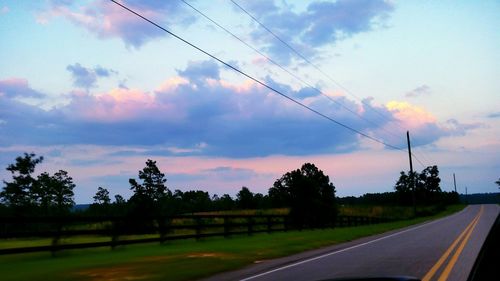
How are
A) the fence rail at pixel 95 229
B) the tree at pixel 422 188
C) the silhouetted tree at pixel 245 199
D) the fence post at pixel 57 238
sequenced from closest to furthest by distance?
the fence rail at pixel 95 229
the fence post at pixel 57 238
the silhouetted tree at pixel 245 199
the tree at pixel 422 188

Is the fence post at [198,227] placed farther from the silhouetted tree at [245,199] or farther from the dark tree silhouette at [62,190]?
the silhouetted tree at [245,199]

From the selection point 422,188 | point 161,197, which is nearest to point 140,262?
point 161,197

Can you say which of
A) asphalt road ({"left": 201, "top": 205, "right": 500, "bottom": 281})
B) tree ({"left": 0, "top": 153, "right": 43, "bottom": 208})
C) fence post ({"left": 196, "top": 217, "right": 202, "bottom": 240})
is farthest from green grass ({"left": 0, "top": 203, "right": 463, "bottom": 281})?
tree ({"left": 0, "top": 153, "right": 43, "bottom": 208})

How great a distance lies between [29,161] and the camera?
1608 inches

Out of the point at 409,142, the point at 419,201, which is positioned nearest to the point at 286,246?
the point at 409,142

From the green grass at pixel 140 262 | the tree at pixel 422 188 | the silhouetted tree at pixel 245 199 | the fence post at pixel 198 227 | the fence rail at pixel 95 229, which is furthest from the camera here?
the tree at pixel 422 188

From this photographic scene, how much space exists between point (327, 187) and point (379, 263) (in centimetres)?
4928

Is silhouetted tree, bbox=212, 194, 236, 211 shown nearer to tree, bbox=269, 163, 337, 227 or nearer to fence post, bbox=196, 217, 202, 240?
tree, bbox=269, 163, 337, 227

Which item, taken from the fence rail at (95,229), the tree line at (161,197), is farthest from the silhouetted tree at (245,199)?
the fence rail at (95,229)

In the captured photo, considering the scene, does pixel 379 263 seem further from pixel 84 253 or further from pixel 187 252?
pixel 84 253

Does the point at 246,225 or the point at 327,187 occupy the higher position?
the point at 327,187

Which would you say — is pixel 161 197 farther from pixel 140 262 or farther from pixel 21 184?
pixel 140 262

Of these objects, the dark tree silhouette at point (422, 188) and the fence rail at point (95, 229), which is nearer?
the fence rail at point (95, 229)

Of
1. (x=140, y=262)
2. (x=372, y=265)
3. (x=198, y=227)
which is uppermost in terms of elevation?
(x=198, y=227)
